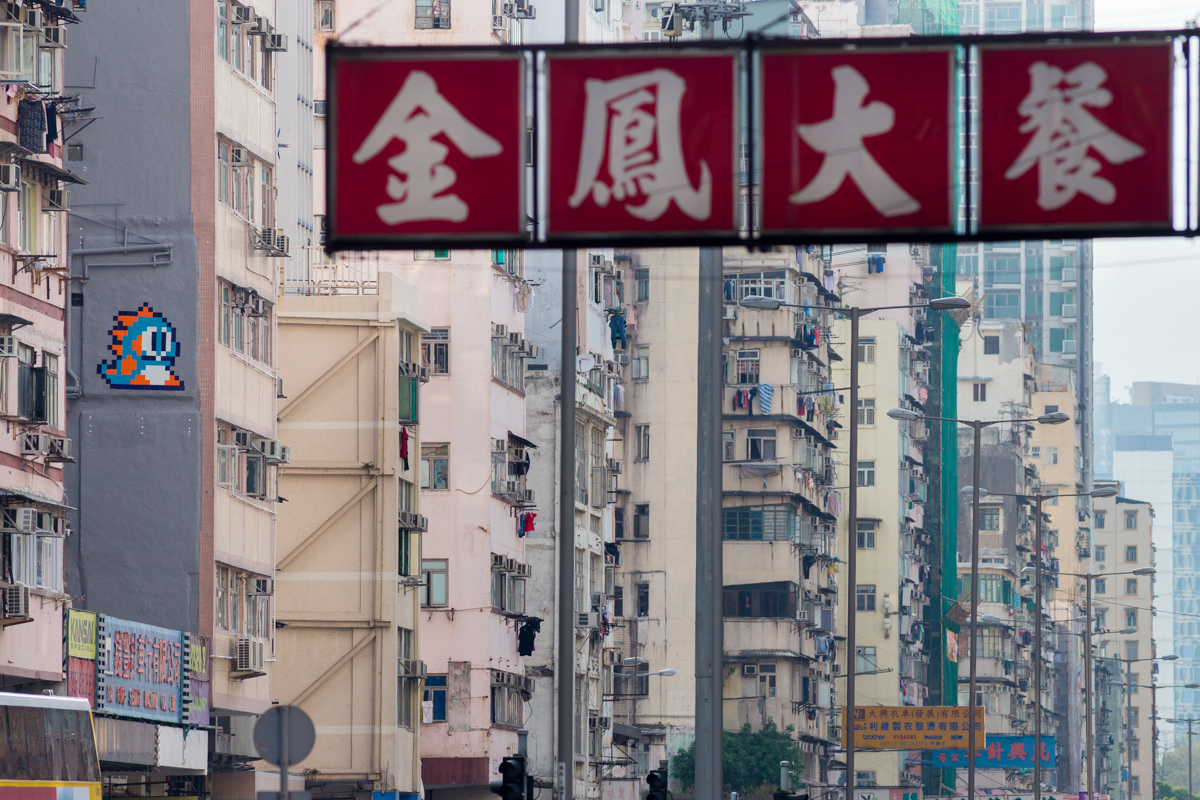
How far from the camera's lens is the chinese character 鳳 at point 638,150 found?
13219 millimetres

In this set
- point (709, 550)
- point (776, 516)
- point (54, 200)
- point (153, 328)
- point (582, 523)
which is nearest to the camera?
point (709, 550)

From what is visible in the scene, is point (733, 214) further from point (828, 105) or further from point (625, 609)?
point (625, 609)

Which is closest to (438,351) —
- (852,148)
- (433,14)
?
(433,14)

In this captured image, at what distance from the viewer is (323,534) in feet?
169

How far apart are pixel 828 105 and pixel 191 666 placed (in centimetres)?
2828

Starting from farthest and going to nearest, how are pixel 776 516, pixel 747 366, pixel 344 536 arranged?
pixel 747 366, pixel 776 516, pixel 344 536

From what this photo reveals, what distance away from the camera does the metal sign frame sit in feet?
43.0

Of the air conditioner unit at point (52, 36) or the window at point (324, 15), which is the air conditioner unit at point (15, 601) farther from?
the window at point (324, 15)

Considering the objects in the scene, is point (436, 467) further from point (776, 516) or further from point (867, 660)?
point (867, 660)

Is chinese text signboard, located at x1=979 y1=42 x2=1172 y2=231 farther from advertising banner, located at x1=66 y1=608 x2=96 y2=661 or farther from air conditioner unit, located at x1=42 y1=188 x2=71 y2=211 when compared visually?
advertising banner, located at x1=66 y1=608 x2=96 y2=661

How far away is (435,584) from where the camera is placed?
5978 centimetres

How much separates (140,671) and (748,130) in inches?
1027

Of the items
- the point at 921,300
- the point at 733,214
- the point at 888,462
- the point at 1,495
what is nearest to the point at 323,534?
the point at 1,495

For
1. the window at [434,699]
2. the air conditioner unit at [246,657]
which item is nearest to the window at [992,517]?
the window at [434,699]
